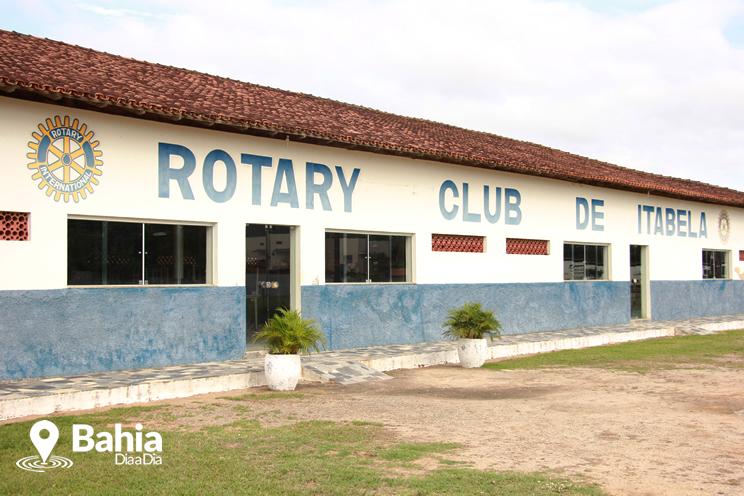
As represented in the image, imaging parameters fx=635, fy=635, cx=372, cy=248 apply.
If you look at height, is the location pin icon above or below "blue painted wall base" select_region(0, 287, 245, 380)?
below

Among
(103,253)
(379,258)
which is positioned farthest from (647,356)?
(103,253)

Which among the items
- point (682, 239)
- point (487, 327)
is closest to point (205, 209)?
point (487, 327)

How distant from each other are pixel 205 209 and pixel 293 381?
360cm

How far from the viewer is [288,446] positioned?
6258 mm

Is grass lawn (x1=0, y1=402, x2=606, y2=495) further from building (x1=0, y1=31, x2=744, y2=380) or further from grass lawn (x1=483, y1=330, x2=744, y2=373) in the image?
grass lawn (x1=483, y1=330, x2=744, y2=373)

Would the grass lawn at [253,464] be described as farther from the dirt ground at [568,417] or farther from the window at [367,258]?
the window at [367,258]

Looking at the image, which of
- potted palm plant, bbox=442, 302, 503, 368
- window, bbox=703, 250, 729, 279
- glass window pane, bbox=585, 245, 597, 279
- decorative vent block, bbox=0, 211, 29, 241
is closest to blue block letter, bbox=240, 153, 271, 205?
decorative vent block, bbox=0, 211, 29, 241

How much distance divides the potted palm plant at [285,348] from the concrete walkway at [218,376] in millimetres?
635

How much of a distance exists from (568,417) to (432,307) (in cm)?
722

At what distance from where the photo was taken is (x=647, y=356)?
13.9 metres

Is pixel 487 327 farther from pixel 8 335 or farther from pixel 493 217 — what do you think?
pixel 8 335

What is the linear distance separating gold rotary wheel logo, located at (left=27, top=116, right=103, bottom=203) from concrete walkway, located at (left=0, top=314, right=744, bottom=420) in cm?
290

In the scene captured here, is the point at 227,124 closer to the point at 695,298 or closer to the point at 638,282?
the point at 638,282

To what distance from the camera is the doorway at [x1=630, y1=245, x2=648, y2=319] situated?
20781 millimetres
